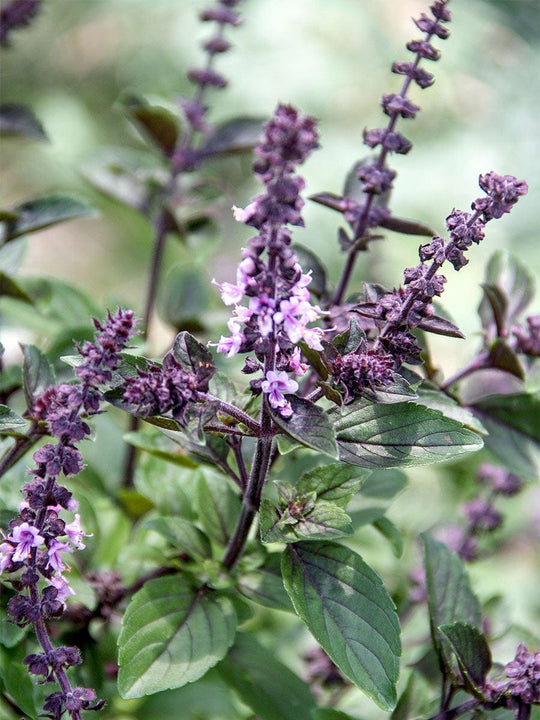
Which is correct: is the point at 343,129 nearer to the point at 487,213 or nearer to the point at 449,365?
the point at 449,365

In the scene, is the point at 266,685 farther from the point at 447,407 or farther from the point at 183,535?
the point at 447,407

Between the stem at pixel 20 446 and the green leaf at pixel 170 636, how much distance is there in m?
0.25

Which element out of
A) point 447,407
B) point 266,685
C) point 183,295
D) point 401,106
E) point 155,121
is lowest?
point 266,685

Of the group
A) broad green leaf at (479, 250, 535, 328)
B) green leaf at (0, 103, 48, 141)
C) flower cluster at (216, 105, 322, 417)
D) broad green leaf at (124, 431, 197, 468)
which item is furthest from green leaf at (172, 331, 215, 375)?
green leaf at (0, 103, 48, 141)

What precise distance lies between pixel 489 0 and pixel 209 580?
4014mm

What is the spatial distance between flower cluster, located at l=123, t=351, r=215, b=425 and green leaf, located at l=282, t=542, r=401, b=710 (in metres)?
0.28

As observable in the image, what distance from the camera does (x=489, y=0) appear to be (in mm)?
Result: 4293

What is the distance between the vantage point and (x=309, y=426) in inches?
36.0

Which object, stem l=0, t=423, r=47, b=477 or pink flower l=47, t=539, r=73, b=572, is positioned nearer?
pink flower l=47, t=539, r=73, b=572

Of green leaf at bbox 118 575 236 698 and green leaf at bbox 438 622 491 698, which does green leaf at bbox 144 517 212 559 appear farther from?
green leaf at bbox 438 622 491 698

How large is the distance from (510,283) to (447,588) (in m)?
0.58

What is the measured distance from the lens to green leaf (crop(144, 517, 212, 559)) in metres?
1.18

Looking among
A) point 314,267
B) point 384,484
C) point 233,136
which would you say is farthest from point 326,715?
point 233,136

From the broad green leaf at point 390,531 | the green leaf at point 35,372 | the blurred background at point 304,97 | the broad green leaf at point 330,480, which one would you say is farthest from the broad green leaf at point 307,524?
the blurred background at point 304,97
